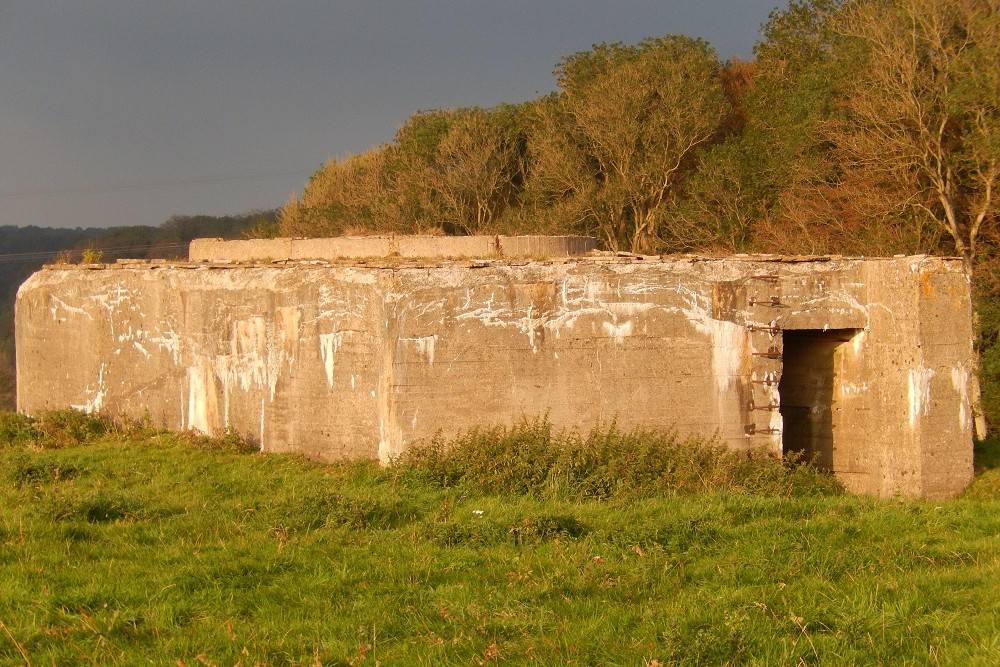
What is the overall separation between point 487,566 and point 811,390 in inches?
187

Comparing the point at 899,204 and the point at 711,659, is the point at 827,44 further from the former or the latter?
the point at 711,659

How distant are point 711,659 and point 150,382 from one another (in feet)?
23.6

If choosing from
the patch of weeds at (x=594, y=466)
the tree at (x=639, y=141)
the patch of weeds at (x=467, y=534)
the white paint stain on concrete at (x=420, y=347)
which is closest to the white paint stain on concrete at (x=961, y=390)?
the patch of weeds at (x=594, y=466)

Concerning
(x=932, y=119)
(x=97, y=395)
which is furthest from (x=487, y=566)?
(x=932, y=119)

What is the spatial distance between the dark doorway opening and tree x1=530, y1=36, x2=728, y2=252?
12.6 m

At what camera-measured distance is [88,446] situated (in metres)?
9.13

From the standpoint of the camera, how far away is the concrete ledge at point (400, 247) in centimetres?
969

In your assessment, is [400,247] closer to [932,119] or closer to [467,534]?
[467,534]

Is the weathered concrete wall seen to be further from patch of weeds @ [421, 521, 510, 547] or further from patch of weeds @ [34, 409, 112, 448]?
patch of weeds @ [34, 409, 112, 448]

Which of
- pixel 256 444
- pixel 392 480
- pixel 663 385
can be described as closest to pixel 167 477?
pixel 256 444

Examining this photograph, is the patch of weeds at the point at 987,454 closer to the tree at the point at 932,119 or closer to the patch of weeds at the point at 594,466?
the patch of weeds at the point at 594,466

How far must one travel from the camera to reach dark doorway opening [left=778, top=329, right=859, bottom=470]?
28.8 feet

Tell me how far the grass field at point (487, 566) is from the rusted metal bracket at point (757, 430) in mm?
362

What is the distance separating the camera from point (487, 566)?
212 inches
